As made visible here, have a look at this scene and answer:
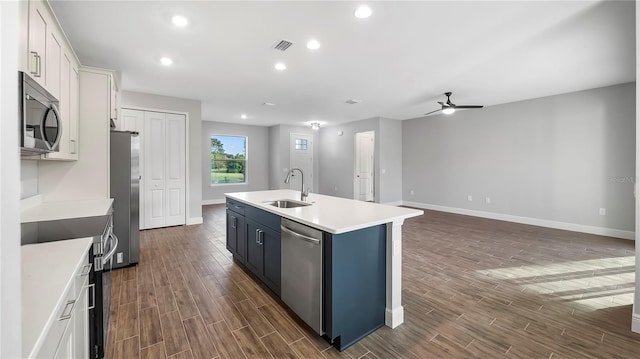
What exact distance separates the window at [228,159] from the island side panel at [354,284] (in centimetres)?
755

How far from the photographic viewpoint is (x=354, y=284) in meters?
1.88

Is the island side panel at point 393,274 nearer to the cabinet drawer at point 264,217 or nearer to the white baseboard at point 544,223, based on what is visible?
the cabinet drawer at point 264,217

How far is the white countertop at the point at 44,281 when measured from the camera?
2.45 ft

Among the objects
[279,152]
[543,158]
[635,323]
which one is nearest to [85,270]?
[635,323]

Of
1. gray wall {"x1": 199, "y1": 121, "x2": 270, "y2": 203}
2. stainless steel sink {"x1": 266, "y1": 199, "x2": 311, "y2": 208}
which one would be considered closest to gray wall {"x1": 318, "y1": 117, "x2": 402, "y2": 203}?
gray wall {"x1": 199, "y1": 121, "x2": 270, "y2": 203}

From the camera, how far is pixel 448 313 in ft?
7.57

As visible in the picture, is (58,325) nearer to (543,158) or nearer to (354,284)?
(354,284)

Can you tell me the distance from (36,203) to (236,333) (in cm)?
235

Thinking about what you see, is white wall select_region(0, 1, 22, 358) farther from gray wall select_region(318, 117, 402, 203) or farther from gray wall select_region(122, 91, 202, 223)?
gray wall select_region(318, 117, 402, 203)

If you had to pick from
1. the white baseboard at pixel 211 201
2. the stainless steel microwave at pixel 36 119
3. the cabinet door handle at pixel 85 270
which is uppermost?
the stainless steel microwave at pixel 36 119

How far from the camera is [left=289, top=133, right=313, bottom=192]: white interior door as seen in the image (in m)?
9.14

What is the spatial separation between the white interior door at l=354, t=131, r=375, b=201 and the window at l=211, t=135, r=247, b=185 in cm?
381

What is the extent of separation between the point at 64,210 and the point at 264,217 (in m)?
1.70

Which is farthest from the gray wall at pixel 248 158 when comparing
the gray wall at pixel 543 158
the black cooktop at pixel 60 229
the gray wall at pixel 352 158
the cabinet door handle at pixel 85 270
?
the cabinet door handle at pixel 85 270
